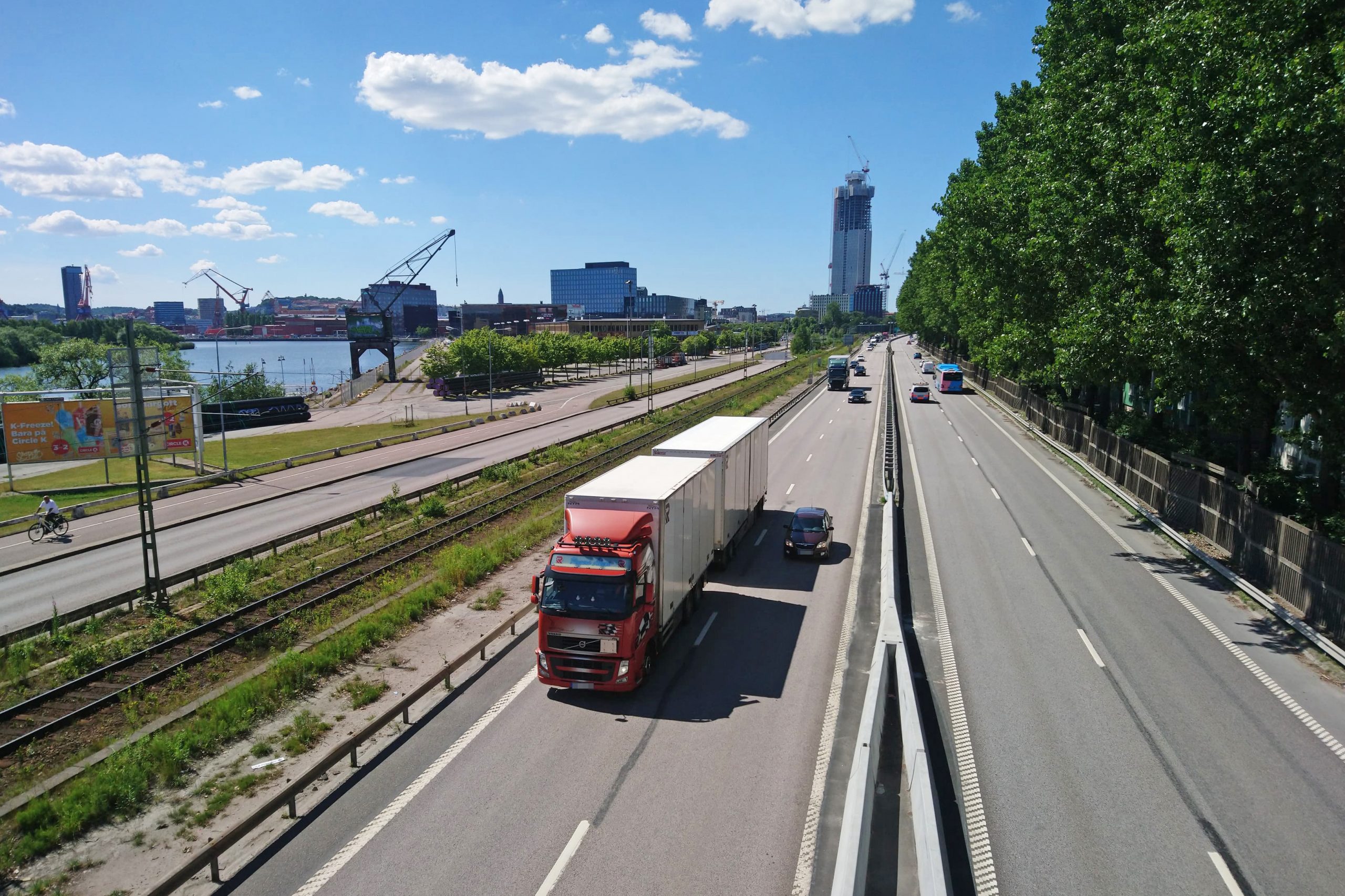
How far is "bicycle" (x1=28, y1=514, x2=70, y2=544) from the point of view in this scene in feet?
100

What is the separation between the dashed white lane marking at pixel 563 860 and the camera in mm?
9727

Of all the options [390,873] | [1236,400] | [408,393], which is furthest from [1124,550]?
[408,393]

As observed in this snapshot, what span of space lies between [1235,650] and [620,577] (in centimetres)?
1404

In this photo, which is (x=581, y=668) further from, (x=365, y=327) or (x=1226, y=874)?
(x=365, y=327)

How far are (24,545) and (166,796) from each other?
2488 cm

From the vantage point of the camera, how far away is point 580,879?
987 centimetres

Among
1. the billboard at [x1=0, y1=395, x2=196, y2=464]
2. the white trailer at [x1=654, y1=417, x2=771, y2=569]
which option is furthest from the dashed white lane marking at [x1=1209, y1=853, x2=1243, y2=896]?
the billboard at [x1=0, y1=395, x2=196, y2=464]

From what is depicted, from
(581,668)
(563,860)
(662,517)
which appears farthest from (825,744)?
(662,517)

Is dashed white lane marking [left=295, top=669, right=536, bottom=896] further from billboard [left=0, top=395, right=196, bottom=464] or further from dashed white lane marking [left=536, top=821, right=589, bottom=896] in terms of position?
billboard [left=0, top=395, right=196, bottom=464]

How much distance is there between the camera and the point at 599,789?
39.2ft

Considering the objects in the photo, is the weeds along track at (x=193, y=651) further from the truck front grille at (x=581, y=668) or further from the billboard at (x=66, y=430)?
the billboard at (x=66, y=430)

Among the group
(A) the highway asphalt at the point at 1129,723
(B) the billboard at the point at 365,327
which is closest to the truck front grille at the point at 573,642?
(A) the highway asphalt at the point at 1129,723

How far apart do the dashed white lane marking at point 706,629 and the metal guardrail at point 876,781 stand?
154 inches

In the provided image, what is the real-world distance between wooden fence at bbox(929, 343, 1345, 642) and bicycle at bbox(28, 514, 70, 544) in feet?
137
